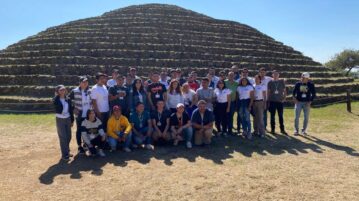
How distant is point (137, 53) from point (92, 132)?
1230 centimetres

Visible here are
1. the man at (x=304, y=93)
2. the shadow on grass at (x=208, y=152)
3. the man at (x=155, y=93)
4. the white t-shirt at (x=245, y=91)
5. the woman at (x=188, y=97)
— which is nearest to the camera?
the shadow on grass at (x=208, y=152)

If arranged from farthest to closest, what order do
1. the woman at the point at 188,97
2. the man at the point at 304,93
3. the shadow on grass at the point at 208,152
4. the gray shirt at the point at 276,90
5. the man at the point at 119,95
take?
the gray shirt at the point at 276,90 < the man at the point at 304,93 < the woman at the point at 188,97 < the man at the point at 119,95 < the shadow on grass at the point at 208,152

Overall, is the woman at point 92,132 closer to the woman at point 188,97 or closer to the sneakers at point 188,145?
the sneakers at point 188,145

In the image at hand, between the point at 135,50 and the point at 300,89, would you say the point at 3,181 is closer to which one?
the point at 300,89

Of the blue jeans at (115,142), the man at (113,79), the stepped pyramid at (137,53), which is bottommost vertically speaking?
the blue jeans at (115,142)

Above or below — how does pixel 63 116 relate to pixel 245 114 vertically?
above

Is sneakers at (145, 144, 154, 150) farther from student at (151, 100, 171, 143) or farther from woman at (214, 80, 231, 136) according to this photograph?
woman at (214, 80, 231, 136)

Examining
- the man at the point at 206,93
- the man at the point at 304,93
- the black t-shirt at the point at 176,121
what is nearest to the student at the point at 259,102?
the man at the point at 304,93

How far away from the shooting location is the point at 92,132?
704 cm

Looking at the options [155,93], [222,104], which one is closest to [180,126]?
[155,93]

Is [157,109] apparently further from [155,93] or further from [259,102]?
[259,102]

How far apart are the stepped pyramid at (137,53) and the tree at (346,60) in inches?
1406

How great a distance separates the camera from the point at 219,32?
24094mm

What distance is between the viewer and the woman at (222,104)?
8.75 meters
